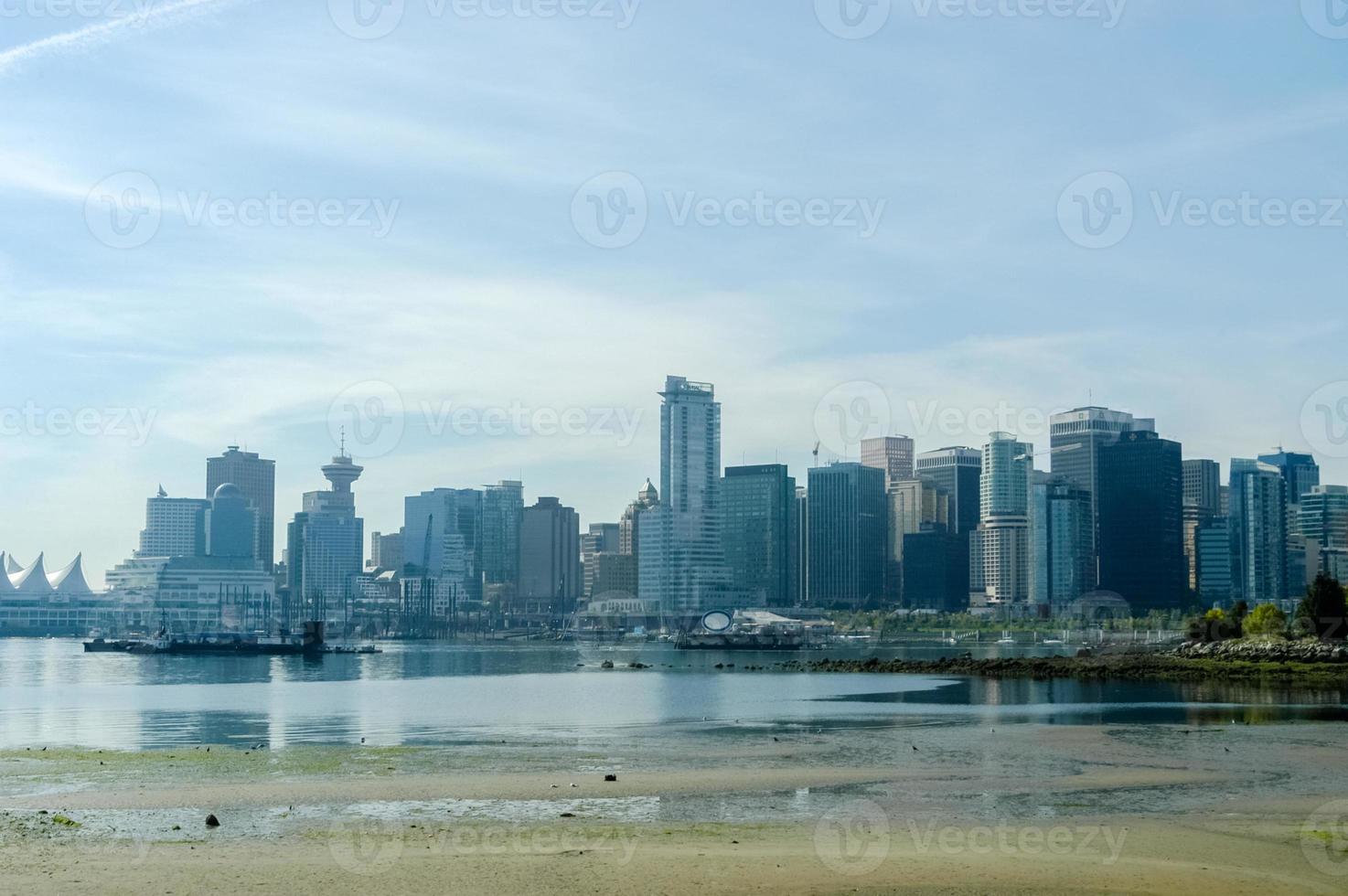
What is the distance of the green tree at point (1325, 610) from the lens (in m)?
122

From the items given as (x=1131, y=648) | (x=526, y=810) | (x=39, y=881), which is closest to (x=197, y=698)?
(x=526, y=810)

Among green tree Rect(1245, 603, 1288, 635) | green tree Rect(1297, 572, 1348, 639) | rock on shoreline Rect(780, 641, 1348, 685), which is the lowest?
rock on shoreline Rect(780, 641, 1348, 685)

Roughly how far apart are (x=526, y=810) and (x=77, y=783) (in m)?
15.4

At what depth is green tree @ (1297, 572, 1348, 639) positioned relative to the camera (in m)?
122

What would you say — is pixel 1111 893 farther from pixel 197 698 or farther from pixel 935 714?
pixel 197 698
